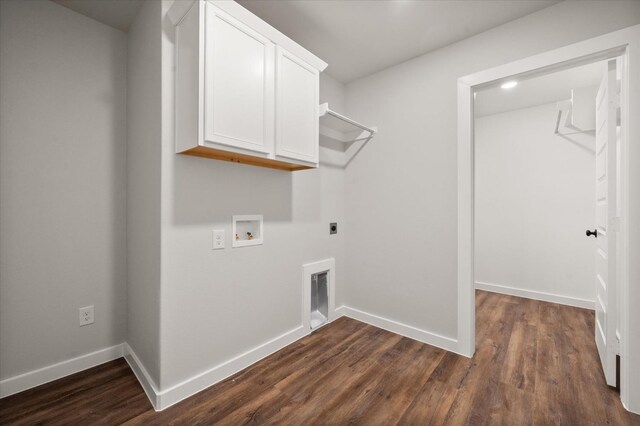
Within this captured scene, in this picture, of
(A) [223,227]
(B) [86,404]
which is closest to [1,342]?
(B) [86,404]

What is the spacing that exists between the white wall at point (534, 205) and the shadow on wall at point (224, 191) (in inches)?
126

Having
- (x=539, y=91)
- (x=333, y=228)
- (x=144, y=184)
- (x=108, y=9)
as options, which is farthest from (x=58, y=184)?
(x=539, y=91)

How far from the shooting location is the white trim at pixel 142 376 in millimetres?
1674

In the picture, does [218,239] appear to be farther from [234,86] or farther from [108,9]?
[108,9]

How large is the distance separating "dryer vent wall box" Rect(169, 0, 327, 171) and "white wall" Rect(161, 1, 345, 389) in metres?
0.15

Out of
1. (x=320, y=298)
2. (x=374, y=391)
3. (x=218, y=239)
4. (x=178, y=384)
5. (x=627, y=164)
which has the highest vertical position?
(x=627, y=164)

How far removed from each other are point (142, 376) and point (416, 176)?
8.38 feet

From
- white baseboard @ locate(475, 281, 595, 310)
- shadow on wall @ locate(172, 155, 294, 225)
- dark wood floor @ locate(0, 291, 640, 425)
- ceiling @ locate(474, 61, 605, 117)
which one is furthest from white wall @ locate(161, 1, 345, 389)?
white baseboard @ locate(475, 281, 595, 310)

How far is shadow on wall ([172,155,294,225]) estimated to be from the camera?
176cm

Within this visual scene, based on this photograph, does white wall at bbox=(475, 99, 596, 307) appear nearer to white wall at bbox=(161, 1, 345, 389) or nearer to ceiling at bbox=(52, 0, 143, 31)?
white wall at bbox=(161, 1, 345, 389)

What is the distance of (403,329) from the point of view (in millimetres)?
2646

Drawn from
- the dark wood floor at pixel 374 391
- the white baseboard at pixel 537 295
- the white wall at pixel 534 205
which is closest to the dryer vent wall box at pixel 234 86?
the dark wood floor at pixel 374 391

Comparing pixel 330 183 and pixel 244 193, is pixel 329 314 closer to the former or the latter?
pixel 330 183

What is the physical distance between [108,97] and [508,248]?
476cm
